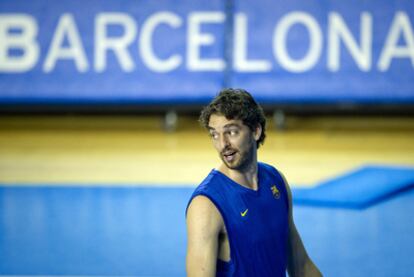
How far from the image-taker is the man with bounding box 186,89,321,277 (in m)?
2.49

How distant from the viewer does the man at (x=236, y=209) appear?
2486mm

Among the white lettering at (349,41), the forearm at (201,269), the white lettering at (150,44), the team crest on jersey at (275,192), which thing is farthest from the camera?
the white lettering at (150,44)

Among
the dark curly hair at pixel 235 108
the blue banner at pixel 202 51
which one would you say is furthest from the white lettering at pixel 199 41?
the dark curly hair at pixel 235 108

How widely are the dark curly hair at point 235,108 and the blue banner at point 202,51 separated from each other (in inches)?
250

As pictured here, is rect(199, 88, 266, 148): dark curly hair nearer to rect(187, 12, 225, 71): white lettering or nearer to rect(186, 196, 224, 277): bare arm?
rect(186, 196, 224, 277): bare arm

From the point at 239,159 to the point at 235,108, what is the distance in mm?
178

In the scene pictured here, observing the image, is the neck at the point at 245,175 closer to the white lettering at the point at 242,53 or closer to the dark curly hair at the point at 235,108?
the dark curly hair at the point at 235,108

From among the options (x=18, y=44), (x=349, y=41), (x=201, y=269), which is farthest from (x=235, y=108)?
(x=18, y=44)

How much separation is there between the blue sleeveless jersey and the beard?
5 centimetres

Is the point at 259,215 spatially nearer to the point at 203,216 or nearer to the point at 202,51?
the point at 203,216

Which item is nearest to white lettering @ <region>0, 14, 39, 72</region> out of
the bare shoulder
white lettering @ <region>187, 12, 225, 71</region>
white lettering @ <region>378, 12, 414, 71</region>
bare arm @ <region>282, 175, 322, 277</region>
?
white lettering @ <region>187, 12, 225, 71</region>

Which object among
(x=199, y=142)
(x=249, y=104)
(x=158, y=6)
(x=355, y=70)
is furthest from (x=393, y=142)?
(x=249, y=104)

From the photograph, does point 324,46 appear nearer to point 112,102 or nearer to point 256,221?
point 112,102

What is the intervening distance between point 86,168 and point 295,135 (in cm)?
288
